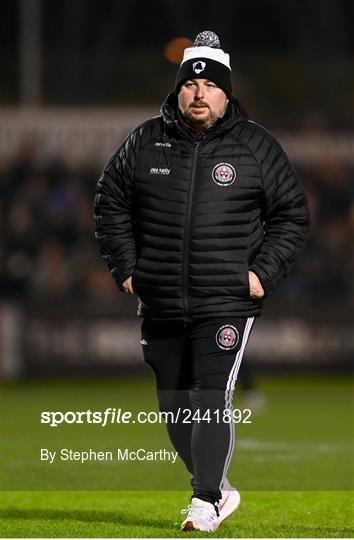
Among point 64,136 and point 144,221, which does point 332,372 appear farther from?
point 144,221

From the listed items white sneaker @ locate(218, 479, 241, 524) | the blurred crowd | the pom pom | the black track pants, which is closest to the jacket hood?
the pom pom

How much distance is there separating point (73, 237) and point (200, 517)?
12569mm

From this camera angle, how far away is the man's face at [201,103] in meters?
7.31

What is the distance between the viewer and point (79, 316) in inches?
748

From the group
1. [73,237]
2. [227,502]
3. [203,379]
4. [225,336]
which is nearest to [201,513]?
[227,502]

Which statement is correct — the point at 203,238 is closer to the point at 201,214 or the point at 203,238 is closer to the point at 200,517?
the point at 201,214

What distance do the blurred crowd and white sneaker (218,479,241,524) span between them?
37.3ft

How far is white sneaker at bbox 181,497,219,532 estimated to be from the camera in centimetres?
720

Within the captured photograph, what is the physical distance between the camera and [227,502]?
7.47 m

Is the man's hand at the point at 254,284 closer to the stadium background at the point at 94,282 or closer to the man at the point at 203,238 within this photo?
the man at the point at 203,238

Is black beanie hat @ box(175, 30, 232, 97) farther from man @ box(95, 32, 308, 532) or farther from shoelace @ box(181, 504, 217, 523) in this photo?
shoelace @ box(181, 504, 217, 523)

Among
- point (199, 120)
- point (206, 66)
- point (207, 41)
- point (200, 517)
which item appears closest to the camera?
point (200, 517)

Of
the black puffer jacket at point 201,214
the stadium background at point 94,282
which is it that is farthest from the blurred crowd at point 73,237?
the black puffer jacket at point 201,214

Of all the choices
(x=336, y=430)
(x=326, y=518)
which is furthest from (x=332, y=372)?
(x=326, y=518)
